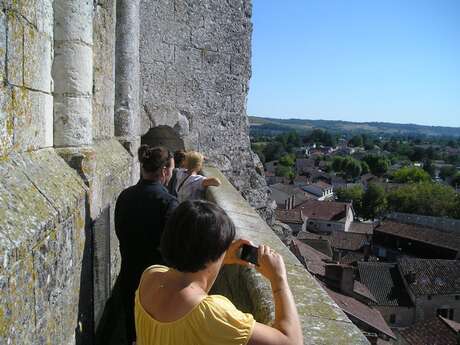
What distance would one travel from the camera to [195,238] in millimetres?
1705

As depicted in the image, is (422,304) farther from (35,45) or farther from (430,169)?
(430,169)

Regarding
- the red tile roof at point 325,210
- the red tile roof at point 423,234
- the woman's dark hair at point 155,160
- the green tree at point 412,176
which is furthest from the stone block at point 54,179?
the green tree at point 412,176

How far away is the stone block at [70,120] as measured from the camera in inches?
120

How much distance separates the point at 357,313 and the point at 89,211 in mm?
18463

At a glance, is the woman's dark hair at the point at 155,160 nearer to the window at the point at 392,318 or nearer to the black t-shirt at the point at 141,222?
the black t-shirt at the point at 141,222

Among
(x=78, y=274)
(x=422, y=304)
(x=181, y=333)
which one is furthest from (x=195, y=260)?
(x=422, y=304)

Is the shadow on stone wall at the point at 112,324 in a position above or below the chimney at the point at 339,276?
above

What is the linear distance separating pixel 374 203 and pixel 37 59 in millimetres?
75061

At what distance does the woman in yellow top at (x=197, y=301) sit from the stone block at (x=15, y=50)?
0.97 meters

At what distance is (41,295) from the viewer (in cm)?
205

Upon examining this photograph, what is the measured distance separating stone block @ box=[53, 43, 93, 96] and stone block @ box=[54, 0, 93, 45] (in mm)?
49

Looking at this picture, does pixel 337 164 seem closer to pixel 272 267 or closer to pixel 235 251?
pixel 235 251

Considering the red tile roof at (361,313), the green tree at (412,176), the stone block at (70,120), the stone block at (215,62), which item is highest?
the stone block at (215,62)

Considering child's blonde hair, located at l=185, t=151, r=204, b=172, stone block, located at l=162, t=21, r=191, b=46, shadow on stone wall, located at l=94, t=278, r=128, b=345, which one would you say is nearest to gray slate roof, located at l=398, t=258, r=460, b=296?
stone block, located at l=162, t=21, r=191, b=46
